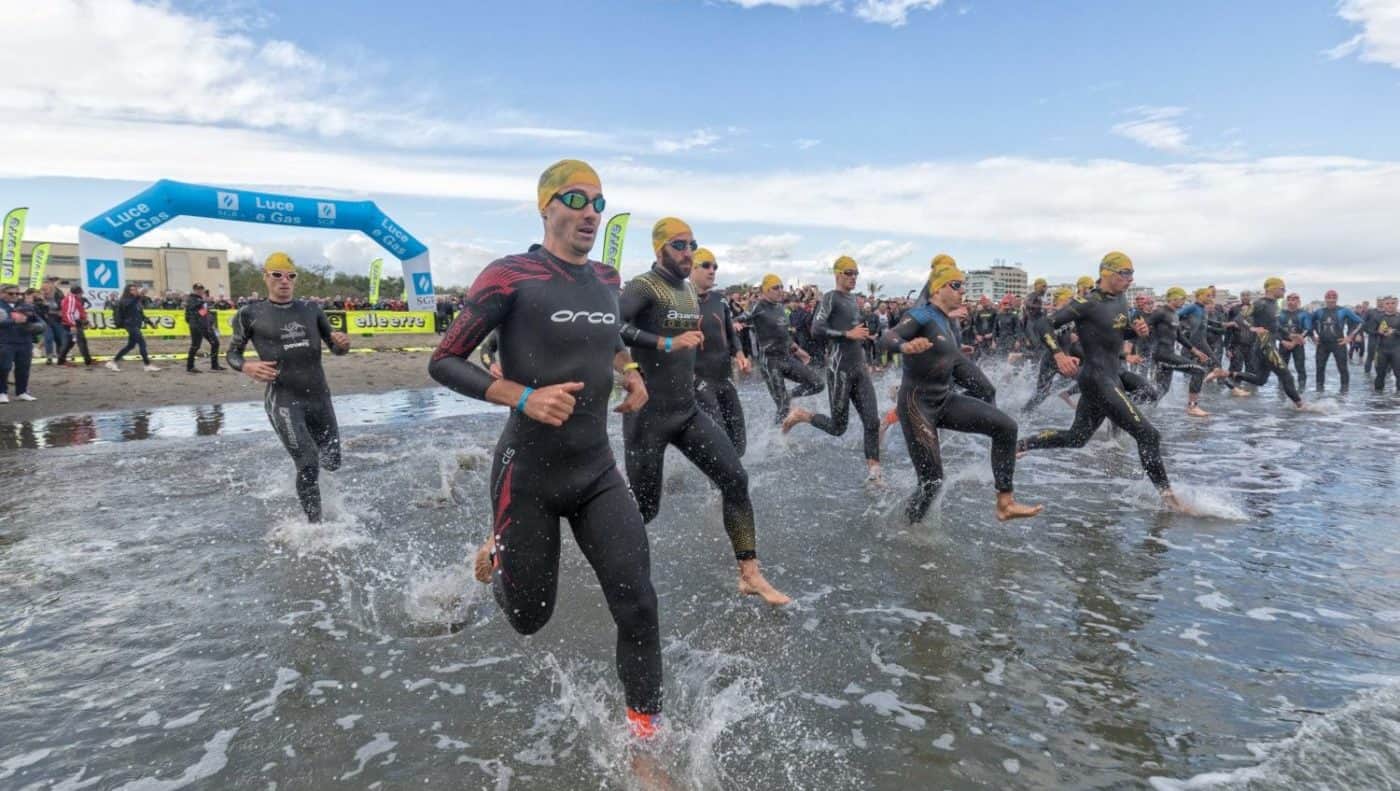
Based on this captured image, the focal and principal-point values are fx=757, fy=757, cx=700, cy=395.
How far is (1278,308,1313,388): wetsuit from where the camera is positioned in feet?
54.2

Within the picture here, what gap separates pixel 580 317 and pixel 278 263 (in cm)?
460

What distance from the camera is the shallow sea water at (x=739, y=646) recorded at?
3025 millimetres

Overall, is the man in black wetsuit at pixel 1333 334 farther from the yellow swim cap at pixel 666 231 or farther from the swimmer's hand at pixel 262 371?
the swimmer's hand at pixel 262 371

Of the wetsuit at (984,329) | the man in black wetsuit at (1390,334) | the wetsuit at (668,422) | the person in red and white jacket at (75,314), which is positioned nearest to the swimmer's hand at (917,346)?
the wetsuit at (668,422)

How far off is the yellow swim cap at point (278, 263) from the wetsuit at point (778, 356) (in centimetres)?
562

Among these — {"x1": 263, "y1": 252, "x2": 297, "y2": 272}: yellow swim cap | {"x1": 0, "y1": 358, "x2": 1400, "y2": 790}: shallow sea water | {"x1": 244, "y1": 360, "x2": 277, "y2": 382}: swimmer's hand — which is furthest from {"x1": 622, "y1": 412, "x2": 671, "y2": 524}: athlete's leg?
{"x1": 263, "y1": 252, "x2": 297, "y2": 272}: yellow swim cap

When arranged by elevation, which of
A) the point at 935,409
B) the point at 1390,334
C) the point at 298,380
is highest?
the point at 1390,334

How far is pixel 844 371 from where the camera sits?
27.2 feet

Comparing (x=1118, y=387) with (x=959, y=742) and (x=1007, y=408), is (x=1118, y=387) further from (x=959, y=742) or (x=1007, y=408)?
(x=1007, y=408)

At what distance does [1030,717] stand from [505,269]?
294cm

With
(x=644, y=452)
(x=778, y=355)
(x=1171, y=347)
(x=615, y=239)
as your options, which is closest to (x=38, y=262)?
(x=615, y=239)

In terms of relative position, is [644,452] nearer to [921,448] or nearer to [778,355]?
[921,448]

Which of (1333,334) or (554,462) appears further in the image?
(1333,334)

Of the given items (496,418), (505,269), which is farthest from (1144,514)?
(496,418)
